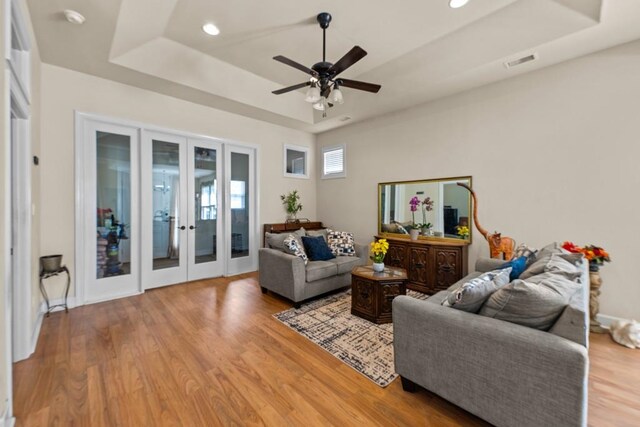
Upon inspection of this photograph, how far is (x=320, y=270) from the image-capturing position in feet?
11.5

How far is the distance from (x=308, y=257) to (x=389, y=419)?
2425mm

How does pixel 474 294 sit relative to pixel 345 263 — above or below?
above

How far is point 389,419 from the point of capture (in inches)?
65.3

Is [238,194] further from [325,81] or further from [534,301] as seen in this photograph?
[534,301]

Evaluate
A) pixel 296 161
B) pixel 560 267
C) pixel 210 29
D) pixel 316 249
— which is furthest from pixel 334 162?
pixel 560 267

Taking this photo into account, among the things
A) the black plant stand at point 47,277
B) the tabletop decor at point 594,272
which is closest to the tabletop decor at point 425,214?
the tabletop decor at point 594,272

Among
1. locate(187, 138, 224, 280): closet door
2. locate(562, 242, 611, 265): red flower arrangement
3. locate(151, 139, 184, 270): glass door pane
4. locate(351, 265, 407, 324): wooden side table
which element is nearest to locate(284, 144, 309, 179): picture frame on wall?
locate(187, 138, 224, 280): closet door

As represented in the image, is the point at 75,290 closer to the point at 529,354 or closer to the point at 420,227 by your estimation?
the point at 529,354

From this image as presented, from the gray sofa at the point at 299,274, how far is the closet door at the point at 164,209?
156 centimetres

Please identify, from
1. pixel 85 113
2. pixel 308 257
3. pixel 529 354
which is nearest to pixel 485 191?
pixel 308 257

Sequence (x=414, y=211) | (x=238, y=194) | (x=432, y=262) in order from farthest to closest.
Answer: (x=238, y=194) < (x=414, y=211) < (x=432, y=262)

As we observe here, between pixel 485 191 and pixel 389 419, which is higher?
pixel 485 191

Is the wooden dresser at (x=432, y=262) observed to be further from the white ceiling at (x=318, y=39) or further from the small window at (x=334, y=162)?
the white ceiling at (x=318, y=39)

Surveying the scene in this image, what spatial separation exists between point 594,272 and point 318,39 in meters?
4.02
